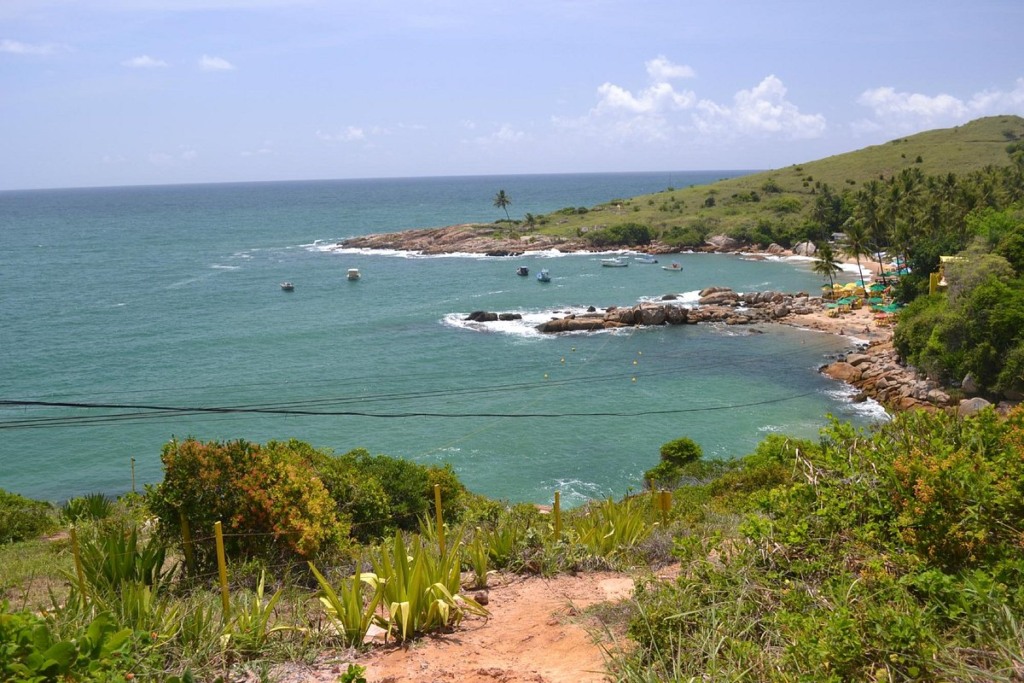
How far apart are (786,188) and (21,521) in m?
117

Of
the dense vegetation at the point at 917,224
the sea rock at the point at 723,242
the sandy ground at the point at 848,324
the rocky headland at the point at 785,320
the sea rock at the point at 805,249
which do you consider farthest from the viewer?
the sea rock at the point at 723,242

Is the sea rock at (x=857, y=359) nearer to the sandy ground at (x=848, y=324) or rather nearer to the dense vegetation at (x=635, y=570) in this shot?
the sandy ground at (x=848, y=324)

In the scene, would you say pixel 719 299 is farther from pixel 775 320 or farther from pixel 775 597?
pixel 775 597

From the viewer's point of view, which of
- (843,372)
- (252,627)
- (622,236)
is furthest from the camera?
(622,236)

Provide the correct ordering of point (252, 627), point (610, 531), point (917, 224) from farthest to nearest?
point (917, 224)
point (610, 531)
point (252, 627)

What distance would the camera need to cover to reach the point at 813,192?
373ft

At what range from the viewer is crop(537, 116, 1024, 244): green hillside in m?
104

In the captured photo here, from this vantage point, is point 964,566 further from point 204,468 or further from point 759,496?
point 204,468

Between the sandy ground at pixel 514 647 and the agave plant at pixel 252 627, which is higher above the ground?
the agave plant at pixel 252 627

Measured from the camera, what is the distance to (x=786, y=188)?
119m

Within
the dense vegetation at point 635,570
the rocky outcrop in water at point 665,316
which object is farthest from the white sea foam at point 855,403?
the dense vegetation at point 635,570

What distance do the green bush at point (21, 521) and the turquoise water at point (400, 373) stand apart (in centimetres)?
407

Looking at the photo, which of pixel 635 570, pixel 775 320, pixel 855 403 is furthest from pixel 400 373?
pixel 635 570

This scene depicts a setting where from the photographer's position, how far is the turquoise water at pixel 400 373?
35.0m
